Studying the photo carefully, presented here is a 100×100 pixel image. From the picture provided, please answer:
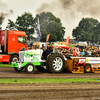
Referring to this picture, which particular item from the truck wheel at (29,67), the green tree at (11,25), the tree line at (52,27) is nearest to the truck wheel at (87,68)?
the truck wheel at (29,67)

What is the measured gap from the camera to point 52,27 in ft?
219

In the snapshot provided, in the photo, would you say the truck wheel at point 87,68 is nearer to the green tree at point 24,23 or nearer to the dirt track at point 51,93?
the dirt track at point 51,93

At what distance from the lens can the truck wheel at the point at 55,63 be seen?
12.2m

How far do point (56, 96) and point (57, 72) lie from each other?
6219 millimetres

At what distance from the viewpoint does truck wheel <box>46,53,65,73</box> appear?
12180 millimetres

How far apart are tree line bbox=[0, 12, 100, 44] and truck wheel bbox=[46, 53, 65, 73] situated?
3095cm

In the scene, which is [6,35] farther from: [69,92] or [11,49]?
[69,92]

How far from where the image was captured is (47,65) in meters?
12.2

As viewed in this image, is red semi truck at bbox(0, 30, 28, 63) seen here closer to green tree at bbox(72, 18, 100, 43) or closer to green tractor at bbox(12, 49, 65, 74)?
green tractor at bbox(12, 49, 65, 74)

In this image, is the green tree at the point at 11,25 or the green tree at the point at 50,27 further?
the green tree at the point at 50,27

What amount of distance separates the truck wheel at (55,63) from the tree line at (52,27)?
102ft

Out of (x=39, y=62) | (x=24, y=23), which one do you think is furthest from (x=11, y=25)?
(x=39, y=62)

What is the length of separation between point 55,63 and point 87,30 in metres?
71.6

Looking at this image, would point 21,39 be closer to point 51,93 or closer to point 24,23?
point 51,93
